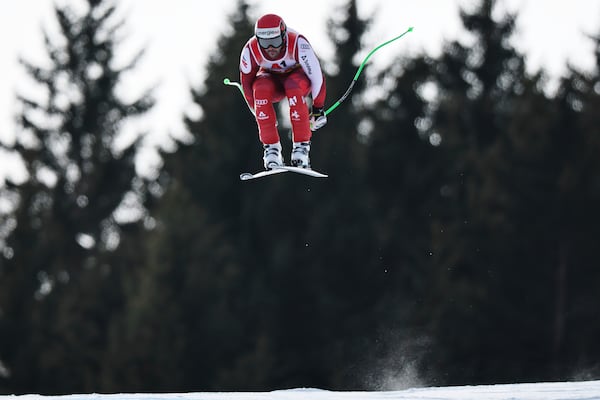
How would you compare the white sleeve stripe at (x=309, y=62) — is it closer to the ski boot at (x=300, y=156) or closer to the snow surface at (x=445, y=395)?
the ski boot at (x=300, y=156)

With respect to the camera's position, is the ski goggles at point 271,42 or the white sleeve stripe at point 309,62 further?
the white sleeve stripe at point 309,62

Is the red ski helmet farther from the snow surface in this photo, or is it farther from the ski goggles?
the snow surface

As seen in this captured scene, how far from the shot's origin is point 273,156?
36.1ft

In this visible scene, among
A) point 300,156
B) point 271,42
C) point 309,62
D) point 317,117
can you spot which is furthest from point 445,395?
point 271,42

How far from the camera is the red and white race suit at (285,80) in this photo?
425 inches

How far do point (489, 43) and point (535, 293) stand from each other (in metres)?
9.51

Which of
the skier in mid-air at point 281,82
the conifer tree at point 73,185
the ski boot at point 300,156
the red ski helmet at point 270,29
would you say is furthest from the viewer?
the conifer tree at point 73,185

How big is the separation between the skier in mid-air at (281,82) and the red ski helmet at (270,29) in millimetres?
11

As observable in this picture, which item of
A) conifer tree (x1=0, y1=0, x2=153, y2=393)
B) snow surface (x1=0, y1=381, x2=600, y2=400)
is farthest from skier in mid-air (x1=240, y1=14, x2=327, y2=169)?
conifer tree (x1=0, y1=0, x2=153, y2=393)

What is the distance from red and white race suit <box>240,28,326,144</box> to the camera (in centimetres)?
1080

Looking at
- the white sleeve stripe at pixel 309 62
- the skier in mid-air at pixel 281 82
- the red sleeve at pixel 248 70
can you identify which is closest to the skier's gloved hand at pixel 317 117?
the skier in mid-air at pixel 281 82

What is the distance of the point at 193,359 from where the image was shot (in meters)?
25.6

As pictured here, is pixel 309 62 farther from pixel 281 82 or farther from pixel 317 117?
pixel 317 117

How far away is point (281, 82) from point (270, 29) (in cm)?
77
